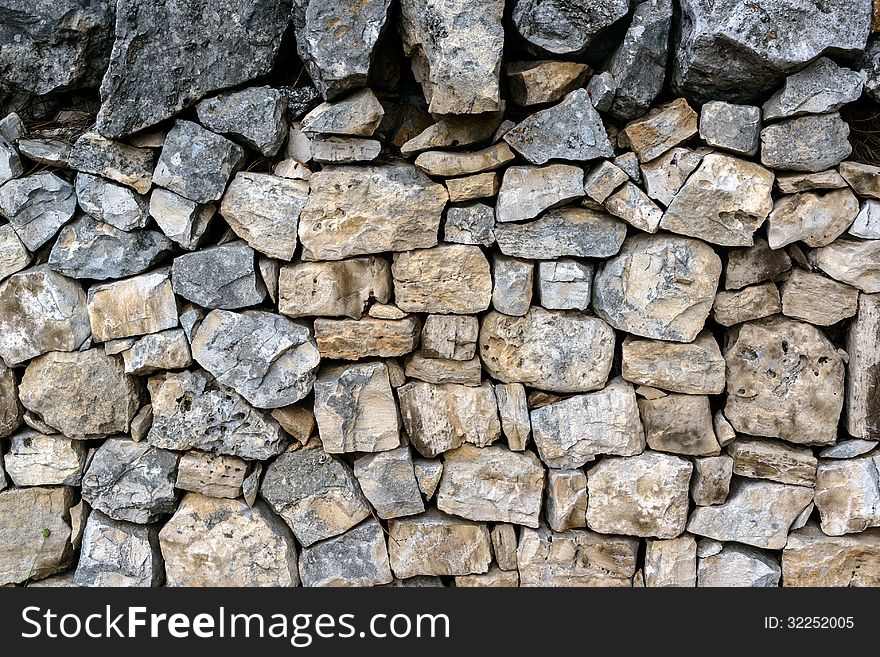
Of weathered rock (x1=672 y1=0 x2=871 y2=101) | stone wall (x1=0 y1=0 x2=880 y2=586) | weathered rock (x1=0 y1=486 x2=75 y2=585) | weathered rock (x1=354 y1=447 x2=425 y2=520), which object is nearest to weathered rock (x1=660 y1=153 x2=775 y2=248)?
stone wall (x1=0 y1=0 x2=880 y2=586)

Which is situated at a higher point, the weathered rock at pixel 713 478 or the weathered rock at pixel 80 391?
the weathered rock at pixel 80 391

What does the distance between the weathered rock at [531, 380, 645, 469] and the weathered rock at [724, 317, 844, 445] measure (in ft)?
1.42

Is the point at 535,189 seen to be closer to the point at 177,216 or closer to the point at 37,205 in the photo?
the point at 177,216

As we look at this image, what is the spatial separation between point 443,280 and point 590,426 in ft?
2.78

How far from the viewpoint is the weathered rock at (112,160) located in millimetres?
2951

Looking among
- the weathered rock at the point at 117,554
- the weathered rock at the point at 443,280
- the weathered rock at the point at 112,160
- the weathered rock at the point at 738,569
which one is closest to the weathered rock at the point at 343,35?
the weathered rock at the point at 443,280

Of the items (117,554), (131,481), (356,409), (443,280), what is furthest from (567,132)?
(117,554)

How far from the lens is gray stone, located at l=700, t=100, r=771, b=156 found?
2.73 m

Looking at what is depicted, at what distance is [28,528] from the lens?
3.21 metres

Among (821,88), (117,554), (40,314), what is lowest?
(117,554)

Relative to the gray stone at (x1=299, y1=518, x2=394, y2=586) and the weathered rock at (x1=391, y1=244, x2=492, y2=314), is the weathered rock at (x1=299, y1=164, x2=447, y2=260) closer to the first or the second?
the weathered rock at (x1=391, y1=244, x2=492, y2=314)

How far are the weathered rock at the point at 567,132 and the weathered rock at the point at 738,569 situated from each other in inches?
68.2

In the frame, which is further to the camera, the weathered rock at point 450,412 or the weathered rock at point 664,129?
the weathered rock at point 450,412

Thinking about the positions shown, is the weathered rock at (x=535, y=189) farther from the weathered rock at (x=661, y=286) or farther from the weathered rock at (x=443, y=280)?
the weathered rock at (x=661, y=286)
